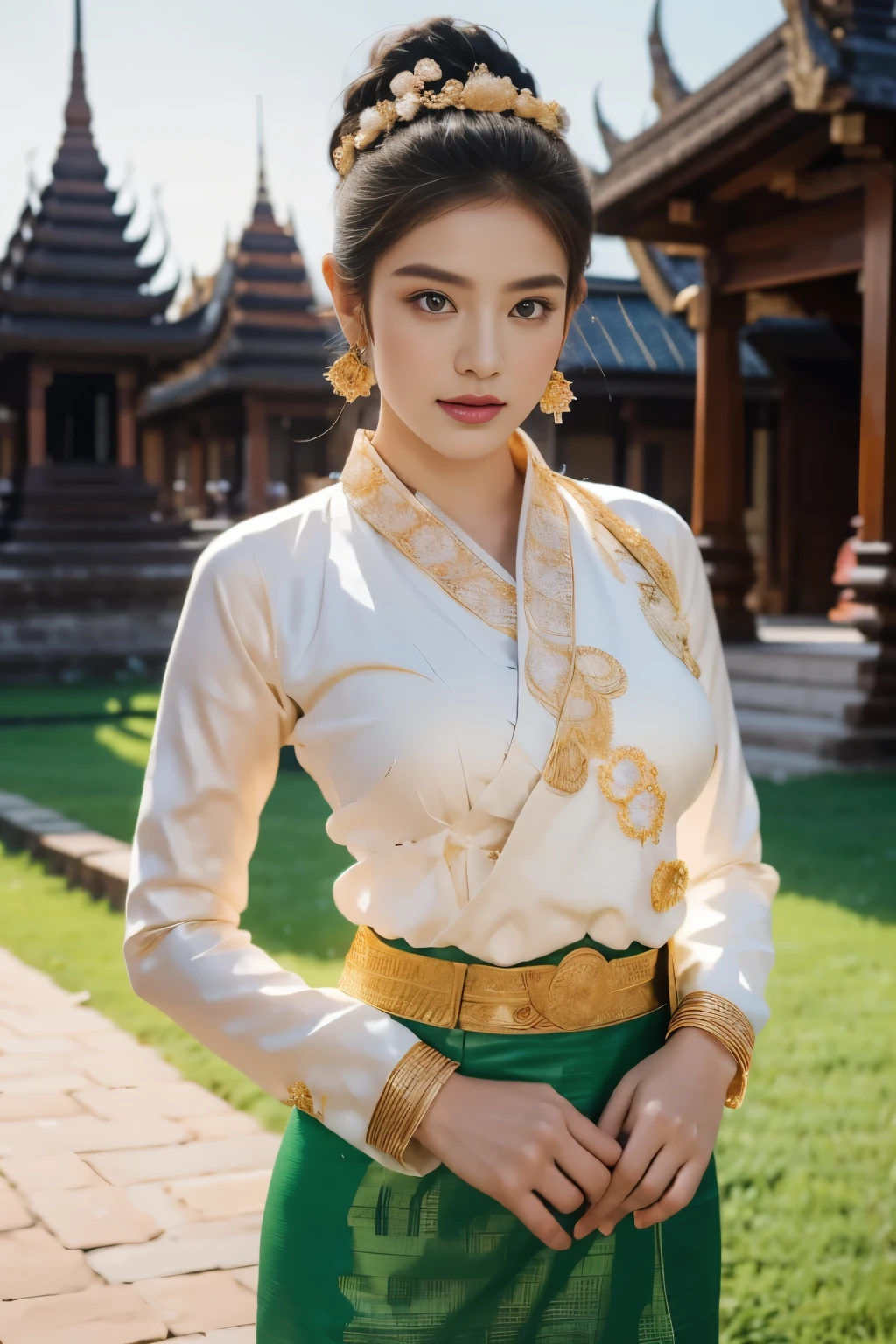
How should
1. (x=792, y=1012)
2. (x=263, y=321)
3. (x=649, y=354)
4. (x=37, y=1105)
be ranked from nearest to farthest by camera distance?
1. (x=37, y=1105)
2. (x=792, y=1012)
3. (x=649, y=354)
4. (x=263, y=321)

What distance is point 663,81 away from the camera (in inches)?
404

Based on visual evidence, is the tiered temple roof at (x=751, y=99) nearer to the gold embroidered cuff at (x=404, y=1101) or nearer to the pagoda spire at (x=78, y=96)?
the gold embroidered cuff at (x=404, y=1101)

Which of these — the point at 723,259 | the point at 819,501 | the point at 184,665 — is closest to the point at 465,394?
the point at 184,665

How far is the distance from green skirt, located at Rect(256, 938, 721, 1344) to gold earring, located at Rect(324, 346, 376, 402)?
0.63 meters

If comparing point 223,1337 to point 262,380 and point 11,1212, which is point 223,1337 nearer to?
point 11,1212

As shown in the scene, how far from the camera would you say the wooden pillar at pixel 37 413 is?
1775 centimetres

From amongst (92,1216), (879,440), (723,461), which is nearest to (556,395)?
(92,1216)

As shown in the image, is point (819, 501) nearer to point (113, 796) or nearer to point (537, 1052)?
point (113, 796)

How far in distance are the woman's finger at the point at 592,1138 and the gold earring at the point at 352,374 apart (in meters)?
0.82

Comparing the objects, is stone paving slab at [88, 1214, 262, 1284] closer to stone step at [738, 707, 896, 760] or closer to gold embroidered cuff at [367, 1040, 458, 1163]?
gold embroidered cuff at [367, 1040, 458, 1163]

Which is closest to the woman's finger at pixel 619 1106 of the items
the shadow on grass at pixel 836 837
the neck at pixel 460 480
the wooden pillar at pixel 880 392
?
the neck at pixel 460 480

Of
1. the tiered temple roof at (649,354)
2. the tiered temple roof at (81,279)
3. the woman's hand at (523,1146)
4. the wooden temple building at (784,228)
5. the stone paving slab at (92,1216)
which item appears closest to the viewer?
the woman's hand at (523,1146)

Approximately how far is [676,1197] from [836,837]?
496 cm

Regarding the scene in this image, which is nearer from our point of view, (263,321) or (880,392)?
(880,392)
